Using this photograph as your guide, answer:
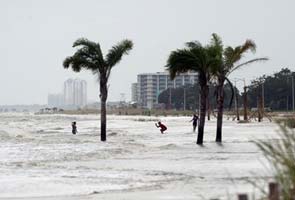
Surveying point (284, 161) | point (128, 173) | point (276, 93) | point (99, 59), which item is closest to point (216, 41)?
point (99, 59)

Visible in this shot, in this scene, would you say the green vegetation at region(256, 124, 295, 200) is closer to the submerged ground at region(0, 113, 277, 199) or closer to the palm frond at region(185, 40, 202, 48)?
the submerged ground at region(0, 113, 277, 199)

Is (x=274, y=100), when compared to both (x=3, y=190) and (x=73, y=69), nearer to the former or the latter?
(x=73, y=69)

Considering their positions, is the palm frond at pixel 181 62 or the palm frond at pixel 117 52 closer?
the palm frond at pixel 181 62

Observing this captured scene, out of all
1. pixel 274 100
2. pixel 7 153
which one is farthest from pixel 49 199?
pixel 274 100

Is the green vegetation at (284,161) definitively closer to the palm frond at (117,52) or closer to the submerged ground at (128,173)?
the submerged ground at (128,173)

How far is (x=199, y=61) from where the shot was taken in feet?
87.7

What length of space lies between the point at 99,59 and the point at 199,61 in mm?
6221

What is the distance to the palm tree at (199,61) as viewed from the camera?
2678cm

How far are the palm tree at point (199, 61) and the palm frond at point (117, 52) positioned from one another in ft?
14.4

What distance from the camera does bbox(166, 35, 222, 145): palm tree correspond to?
87.9 ft

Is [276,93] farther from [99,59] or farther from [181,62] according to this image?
[181,62]

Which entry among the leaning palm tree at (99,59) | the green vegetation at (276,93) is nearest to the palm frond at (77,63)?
the leaning palm tree at (99,59)

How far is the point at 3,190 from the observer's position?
1199 cm

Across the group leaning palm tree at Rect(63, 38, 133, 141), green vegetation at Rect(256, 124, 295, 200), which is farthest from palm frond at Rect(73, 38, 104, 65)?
green vegetation at Rect(256, 124, 295, 200)
